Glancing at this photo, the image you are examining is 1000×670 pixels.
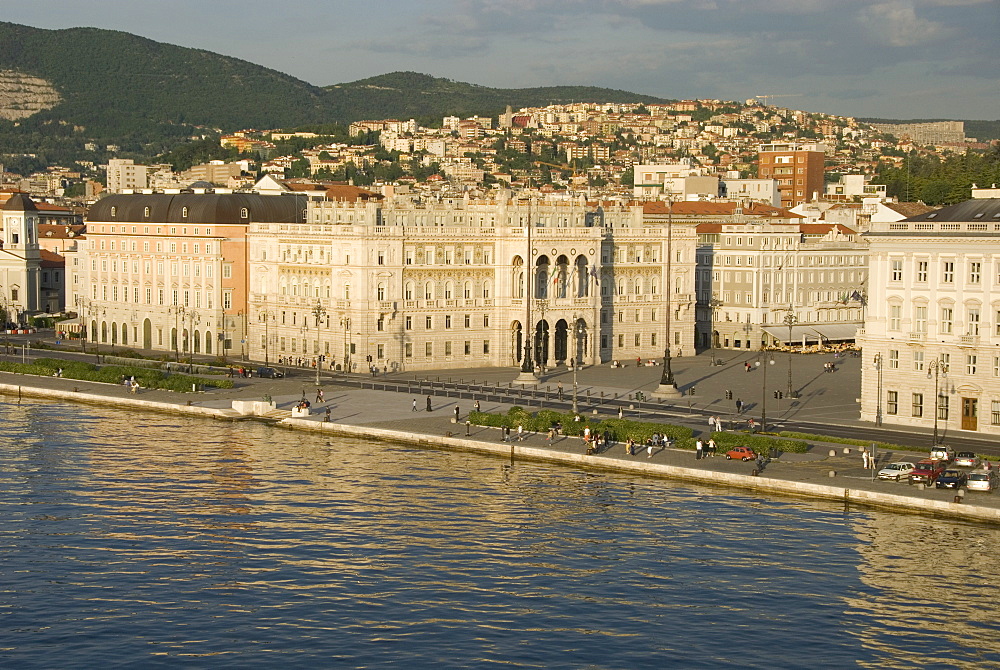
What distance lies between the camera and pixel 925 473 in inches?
2040

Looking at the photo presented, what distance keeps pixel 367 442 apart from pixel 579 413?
9911 millimetres

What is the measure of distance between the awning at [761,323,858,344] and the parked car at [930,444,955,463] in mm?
46170

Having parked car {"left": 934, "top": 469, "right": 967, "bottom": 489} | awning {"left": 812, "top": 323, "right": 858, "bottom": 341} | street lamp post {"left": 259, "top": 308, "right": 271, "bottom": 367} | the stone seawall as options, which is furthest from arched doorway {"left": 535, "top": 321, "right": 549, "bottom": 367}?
parked car {"left": 934, "top": 469, "right": 967, "bottom": 489}

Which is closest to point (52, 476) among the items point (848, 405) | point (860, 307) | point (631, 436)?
point (631, 436)

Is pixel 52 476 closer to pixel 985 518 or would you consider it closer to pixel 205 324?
pixel 985 518

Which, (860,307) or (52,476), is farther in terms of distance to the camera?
(860,307)

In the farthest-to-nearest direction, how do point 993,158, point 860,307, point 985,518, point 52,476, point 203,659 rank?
point 993,158, point 860,307, point 52,476, point 985,518, point 203,659

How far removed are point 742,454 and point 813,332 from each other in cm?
4934

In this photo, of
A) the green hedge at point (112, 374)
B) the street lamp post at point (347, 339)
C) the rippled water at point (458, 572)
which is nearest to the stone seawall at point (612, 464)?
the rippled water at point (458, 572)

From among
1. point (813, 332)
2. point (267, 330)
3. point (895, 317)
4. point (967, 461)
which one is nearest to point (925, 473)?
point (967, 461)

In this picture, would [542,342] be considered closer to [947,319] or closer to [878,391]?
[878,391]

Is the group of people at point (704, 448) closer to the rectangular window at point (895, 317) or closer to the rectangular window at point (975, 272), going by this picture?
the rectangular window at point (895, 317)

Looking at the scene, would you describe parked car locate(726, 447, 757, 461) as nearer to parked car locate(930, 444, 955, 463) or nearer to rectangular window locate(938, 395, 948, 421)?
parked car locate(930, 444, 955, 463)

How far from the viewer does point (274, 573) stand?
4241 centimetres
